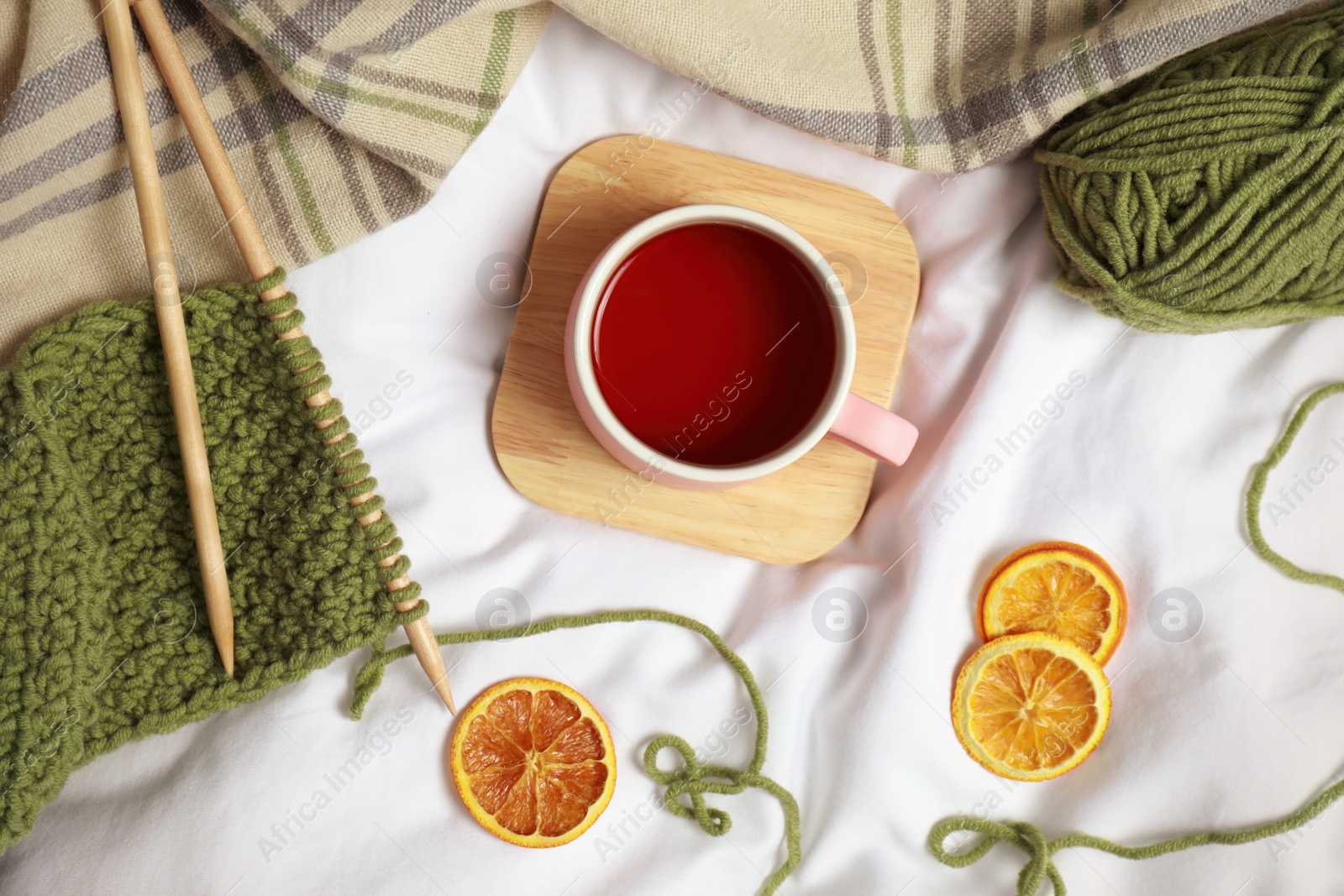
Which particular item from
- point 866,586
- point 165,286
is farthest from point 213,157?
point 866,586

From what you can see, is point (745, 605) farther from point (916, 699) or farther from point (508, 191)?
point (508, 191)

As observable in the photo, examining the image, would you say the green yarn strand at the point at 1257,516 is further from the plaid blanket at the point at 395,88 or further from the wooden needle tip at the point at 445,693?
the wooden needle tip at the point at 445,693

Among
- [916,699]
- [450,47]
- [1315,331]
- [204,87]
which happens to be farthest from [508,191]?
[1315,331]

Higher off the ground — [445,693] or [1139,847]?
[445,693]

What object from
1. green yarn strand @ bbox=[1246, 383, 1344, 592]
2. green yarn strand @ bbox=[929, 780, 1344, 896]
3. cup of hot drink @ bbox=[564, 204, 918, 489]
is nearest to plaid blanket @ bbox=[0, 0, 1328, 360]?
cup of hot drink @ bbox=[564, 204, 918, 489]

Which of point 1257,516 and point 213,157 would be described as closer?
point 213,157

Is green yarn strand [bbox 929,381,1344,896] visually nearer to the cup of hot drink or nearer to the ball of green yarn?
the ball of green yarn

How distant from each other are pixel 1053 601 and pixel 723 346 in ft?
1.16

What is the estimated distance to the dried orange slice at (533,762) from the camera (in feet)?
2.37

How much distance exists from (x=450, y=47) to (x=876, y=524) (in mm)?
527

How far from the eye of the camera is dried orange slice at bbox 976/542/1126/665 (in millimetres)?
755

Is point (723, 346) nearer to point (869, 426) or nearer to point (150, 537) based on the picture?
point (869, 426)

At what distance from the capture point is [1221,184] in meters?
0.65

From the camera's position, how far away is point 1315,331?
2.57ft
